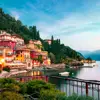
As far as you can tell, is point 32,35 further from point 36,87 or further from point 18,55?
point 36,87

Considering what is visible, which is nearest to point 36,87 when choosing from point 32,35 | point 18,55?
point 18,55

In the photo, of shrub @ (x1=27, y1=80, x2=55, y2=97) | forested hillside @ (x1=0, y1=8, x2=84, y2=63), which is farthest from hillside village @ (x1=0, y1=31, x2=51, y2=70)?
shrub @ (x1=27, y1=80, x2=55, y2=97)

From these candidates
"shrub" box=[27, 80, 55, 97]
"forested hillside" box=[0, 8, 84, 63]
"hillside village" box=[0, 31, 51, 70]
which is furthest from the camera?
"forested hillside" box=[0, 8, 84, 63]

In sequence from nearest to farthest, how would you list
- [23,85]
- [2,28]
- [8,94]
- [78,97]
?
[78,97] → [8,94] → [23,85] → [2,28]

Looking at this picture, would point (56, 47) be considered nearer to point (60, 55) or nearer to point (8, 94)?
point (60, 55)

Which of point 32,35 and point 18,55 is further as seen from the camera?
point 32,35

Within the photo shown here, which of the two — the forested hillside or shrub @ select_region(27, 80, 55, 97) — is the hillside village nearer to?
the forested hillside

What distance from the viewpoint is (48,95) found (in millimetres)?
4465

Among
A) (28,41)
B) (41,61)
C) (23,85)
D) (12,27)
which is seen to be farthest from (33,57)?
(23,85)

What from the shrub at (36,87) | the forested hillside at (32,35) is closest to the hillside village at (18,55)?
the forested hillside at (32,35)

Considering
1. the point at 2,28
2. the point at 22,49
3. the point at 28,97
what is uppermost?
the point at 2,28

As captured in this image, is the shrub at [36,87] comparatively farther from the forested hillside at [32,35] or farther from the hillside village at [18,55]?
the forested hillside at [32,35]

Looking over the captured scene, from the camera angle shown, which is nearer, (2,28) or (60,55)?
(2,28)

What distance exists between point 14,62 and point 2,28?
89.1 ft
